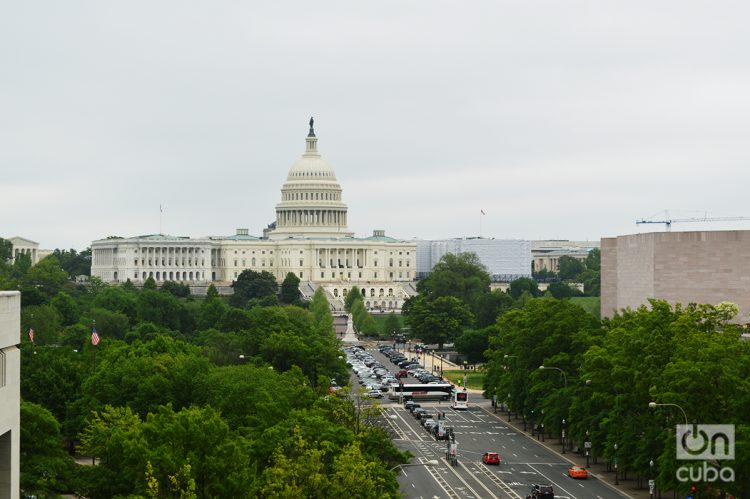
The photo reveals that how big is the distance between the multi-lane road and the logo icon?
8.56 meters

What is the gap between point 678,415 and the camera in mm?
79062

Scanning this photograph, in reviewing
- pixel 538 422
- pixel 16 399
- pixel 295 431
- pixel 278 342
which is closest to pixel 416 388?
pixel 278 342

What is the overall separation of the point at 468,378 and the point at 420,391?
27328 mm

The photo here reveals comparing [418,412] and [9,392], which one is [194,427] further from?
[418,412]

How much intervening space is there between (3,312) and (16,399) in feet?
7.12

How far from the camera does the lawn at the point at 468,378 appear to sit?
15988 cm

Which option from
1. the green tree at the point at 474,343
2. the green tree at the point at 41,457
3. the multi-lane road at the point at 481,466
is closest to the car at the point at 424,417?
the multi-lane road at the point at 481,466

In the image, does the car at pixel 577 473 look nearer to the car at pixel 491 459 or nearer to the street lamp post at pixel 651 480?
the car at pixel 491 459

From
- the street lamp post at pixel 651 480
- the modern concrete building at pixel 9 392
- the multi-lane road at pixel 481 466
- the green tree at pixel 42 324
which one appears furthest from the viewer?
the green tree at pixel 42 324

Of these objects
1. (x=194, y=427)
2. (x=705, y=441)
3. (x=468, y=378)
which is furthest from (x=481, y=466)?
(x=468, y=378)

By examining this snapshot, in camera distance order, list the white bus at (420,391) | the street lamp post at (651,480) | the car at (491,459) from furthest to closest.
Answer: the white bus at (420,391), the car at (491,459), the street lamp post at (651,480)

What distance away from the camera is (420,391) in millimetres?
142000
